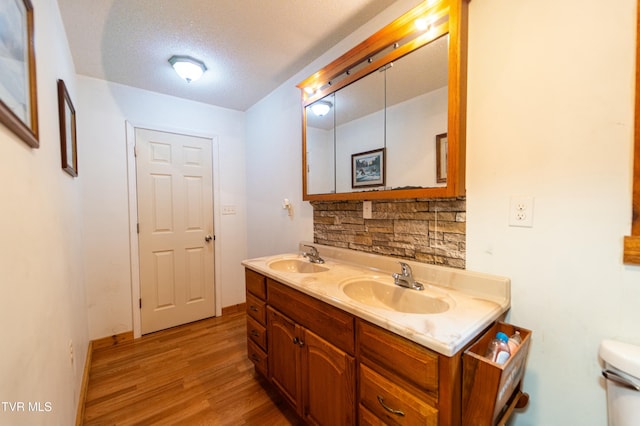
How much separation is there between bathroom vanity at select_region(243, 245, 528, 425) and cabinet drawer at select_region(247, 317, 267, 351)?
12 mm

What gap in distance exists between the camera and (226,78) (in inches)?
90.4

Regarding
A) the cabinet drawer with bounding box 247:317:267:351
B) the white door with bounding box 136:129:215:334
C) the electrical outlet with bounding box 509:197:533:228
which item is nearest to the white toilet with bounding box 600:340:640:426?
the electrical outlet with bounding box 509:197:533:228

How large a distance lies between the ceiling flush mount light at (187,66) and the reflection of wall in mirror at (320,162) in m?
0.97

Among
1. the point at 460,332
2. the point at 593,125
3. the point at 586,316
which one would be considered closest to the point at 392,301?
the point at 460,332

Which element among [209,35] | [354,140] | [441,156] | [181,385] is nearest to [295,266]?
[354,140]

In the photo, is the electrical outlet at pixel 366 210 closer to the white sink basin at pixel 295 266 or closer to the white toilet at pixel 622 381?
the white sink basin at pixel 295 266

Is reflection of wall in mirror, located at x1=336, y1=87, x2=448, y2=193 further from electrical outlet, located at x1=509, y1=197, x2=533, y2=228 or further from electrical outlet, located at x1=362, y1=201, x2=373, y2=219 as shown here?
electrical outlet, located at x1=509, y1=197, x2=533, y2=228

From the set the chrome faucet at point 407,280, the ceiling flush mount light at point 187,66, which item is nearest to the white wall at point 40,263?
the ceiling flush mount light at point 187,66

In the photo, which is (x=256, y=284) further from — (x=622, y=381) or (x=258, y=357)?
(x=622, y=381)

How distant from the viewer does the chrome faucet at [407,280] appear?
1284 millimetres

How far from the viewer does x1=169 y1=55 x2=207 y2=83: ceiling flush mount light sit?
1.95 meters

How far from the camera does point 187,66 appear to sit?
1975mm

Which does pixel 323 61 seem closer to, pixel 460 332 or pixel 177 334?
pixel 460 332

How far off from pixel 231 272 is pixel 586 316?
293 cm
